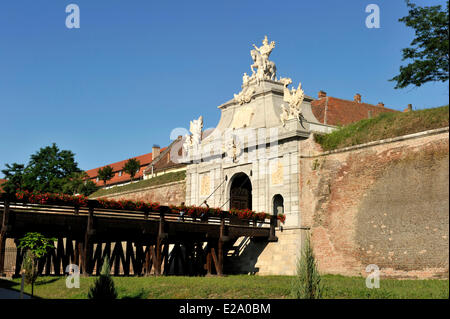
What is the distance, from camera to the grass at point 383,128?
23562 mm

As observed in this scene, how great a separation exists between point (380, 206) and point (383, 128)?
4.02 m

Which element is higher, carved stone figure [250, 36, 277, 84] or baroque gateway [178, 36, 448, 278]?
carved stone figure [250, 36, 277, 84]

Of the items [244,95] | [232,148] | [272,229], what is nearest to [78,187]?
[232,148]

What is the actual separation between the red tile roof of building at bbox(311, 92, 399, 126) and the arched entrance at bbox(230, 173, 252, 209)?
450 inches

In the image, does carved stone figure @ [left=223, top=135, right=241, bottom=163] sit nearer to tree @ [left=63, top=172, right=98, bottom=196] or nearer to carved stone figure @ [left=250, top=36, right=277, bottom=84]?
carved stone figure @ [left=250, top=36, right=277, bottom=84]

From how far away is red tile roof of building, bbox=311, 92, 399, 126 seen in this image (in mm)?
43562

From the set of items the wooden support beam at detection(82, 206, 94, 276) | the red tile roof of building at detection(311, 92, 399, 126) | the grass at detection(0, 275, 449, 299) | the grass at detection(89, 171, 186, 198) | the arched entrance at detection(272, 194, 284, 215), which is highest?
the red tile roof of building at detection(311, 92, 399, 126)

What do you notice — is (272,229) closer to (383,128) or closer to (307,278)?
(383,128)

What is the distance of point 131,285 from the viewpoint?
2042 centimetres

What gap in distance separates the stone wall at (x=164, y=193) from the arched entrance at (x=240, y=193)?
6432 millimetres

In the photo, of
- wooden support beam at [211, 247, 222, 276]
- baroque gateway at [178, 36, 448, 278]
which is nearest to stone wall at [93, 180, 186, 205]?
baroque gateway at [178, 36, 448, 278]

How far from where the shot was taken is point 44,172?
Result: 2400 inches
